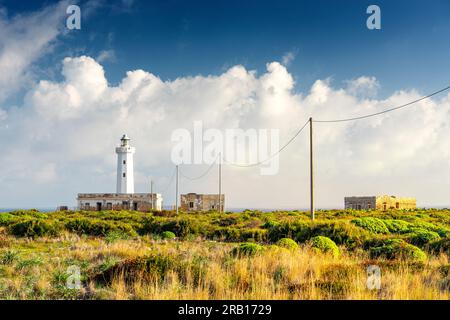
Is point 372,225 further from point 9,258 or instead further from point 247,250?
point 9,258

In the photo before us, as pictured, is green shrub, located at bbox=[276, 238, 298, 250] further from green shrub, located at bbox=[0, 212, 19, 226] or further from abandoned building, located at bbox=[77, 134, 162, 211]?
abandoned building, located at bbox=[77, 134, 162, 211]

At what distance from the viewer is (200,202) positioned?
194 ft

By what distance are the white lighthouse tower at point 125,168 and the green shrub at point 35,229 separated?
38.4 m

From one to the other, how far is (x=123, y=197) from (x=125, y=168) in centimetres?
493

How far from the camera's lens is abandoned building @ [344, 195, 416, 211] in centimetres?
6394

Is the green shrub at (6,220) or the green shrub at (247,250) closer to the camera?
the green shrub at (247,250)

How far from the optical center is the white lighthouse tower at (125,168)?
59.1 meters

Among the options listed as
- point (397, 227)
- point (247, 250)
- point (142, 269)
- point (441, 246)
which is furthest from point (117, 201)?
point (142, 269)

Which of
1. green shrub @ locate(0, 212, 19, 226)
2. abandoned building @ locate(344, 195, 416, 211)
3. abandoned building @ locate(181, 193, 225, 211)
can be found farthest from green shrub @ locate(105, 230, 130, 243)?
abandoned building @ locate(344, 195, 416, 211)

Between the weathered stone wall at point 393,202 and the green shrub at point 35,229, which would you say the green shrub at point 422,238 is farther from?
the weathered stone wall at point 393,202

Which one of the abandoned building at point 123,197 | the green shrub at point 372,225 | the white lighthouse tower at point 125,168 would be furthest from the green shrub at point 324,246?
the white lighthouse tower at point 125,168

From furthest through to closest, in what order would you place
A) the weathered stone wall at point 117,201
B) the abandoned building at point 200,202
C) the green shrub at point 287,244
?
1. the abandoned building at point 200,202
2. the weathered stone wall at point 117,201
3. the green shrub at point 287,244

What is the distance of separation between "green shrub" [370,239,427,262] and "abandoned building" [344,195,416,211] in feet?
174
